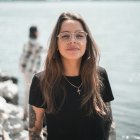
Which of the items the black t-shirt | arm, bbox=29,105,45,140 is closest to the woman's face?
the black t-shirt

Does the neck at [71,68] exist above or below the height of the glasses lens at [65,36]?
below

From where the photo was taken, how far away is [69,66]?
12.3 feet

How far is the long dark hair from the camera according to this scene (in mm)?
3623

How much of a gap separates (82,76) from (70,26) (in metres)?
0.40

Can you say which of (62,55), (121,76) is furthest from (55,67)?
(121,76)

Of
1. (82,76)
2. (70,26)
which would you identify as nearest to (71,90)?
(82,76)

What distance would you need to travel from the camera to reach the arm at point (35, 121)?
3736 mm

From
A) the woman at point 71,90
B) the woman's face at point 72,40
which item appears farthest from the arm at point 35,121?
the woman's face at point 72,40

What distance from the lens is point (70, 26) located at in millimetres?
3688

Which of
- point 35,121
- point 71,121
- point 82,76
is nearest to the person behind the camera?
point 71,121

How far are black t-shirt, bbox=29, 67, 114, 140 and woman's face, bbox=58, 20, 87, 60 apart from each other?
249mm

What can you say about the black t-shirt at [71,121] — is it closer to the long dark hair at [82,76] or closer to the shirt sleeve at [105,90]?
the long dark hair at [82,76]

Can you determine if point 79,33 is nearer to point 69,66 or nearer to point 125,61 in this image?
point 69,66

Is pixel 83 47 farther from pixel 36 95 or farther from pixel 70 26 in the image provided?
pixel 36 95
